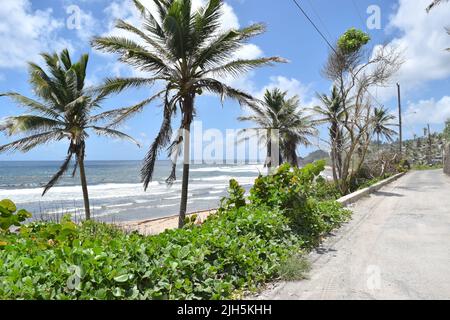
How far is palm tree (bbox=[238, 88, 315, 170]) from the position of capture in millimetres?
22891

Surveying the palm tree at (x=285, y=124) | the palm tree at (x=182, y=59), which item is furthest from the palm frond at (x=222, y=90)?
the palm tree at (x=285, y=124)

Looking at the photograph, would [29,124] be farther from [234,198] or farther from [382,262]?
[382,262]

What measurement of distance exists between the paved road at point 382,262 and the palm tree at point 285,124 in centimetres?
1433

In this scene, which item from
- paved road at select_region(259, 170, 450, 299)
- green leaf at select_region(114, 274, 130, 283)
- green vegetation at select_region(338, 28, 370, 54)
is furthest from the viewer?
green vegetation at select_region(338, 28, 370, 54)

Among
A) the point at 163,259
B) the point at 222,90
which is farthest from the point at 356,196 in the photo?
the point at 163,259

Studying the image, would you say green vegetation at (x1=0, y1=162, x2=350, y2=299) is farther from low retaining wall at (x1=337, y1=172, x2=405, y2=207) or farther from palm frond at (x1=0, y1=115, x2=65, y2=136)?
palm frond at (x1=0, y1=115, x2=65, y2=136)

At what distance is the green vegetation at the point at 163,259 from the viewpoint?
2.89 meters

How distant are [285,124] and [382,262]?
19.1 meters

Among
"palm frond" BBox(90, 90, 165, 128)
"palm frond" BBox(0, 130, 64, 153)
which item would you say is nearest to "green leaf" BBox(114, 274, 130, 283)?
"palm frond" BBox(90, 90, 165, 128)

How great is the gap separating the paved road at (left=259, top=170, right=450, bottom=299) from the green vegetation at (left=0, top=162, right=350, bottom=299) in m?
0.37

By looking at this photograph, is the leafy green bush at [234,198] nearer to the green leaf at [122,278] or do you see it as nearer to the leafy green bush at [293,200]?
the leafy green bush at [293,200]

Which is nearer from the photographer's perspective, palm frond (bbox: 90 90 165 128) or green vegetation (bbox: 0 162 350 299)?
green vegetation (bbox: 0 162 350 299)

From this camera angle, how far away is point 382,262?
504cm
